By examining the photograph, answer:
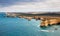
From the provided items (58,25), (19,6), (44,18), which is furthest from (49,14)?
(19,6)

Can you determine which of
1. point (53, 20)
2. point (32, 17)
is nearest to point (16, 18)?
point (32, 17)

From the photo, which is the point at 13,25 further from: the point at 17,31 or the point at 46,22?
the point at 46,22

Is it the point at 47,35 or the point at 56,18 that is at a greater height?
the point at 56,18

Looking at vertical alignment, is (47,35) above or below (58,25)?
below

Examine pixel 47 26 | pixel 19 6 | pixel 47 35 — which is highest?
pixel 19 6

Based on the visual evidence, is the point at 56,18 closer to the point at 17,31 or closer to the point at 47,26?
the point at 47,26

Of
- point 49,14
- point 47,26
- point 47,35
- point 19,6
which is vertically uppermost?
point 19,6

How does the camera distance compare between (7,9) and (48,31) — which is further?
(7,9)
